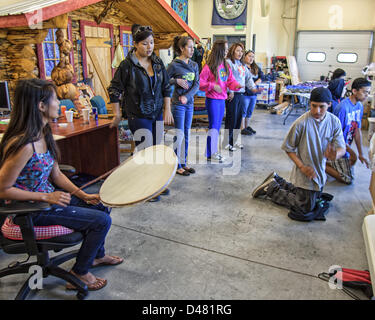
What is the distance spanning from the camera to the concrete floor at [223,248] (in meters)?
2.21

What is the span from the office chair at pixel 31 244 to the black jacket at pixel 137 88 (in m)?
1.72

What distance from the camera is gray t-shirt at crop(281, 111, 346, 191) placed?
9.86ft

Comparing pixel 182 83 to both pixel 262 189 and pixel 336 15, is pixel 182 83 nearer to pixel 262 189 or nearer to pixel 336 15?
pixel 262 189

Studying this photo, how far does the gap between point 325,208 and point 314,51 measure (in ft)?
34.7

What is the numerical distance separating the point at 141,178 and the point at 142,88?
1487 millimetres

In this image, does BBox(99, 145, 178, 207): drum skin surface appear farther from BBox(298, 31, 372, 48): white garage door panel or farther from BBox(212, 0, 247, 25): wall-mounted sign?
BBox(298, 31, 372, 48): white garage door panel

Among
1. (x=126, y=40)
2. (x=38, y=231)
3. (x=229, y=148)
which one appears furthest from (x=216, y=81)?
(x=126, y=40)

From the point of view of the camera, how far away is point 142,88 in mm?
3342

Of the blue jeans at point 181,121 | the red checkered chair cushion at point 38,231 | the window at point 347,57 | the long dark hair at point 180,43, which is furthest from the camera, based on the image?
the window at point 347,57

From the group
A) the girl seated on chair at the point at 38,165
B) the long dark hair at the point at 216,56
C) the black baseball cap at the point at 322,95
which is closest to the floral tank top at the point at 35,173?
the girl seated on chair at the point at 38,165

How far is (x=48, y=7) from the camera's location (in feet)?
12.4

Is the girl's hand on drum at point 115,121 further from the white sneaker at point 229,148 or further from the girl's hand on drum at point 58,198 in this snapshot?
the white sneaker at point 229,148
